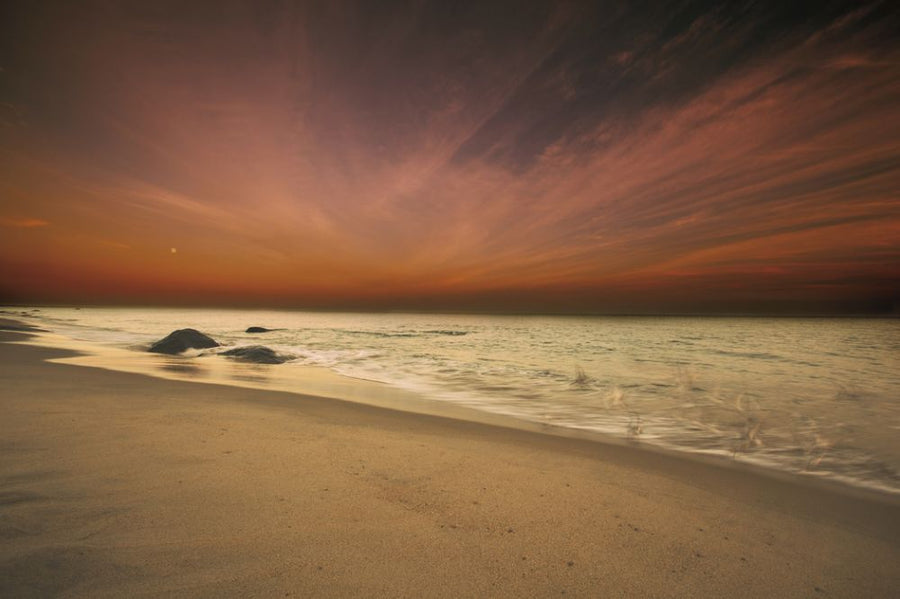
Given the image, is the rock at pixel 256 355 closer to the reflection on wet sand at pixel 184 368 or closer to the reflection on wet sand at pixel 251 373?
the reflection on wet sand at pixel 251 373

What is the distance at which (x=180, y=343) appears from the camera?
16.7 metres

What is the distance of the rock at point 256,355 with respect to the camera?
47.3ft

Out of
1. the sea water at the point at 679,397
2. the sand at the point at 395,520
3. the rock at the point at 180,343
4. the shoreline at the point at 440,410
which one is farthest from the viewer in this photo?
the rock at the point at 180,343

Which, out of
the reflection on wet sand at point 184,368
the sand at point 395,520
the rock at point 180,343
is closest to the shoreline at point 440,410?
the reflection on wet sand at point 184,368

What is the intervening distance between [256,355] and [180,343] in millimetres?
4443

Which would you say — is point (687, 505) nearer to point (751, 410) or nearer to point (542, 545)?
point (542, 545)

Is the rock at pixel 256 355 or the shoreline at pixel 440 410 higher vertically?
the rock at pixel 256 355

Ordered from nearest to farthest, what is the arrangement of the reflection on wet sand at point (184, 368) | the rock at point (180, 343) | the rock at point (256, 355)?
the reflection on wet sand at point (184, 368) → the rock at point (256, 355) → the rock at point (180, 343)

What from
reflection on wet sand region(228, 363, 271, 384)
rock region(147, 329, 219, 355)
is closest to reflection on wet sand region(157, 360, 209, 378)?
reflection on wet sand region(228, 363, 271, 384)

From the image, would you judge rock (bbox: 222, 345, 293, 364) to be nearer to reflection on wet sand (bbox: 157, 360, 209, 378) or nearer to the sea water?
the sea water

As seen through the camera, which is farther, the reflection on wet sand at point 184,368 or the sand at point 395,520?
the reflection on wet sand at point 184,368

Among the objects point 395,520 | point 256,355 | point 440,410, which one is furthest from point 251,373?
point 395,520

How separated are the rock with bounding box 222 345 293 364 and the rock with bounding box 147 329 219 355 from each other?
2.31 metres

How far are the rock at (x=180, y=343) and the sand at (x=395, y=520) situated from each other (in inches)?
492
